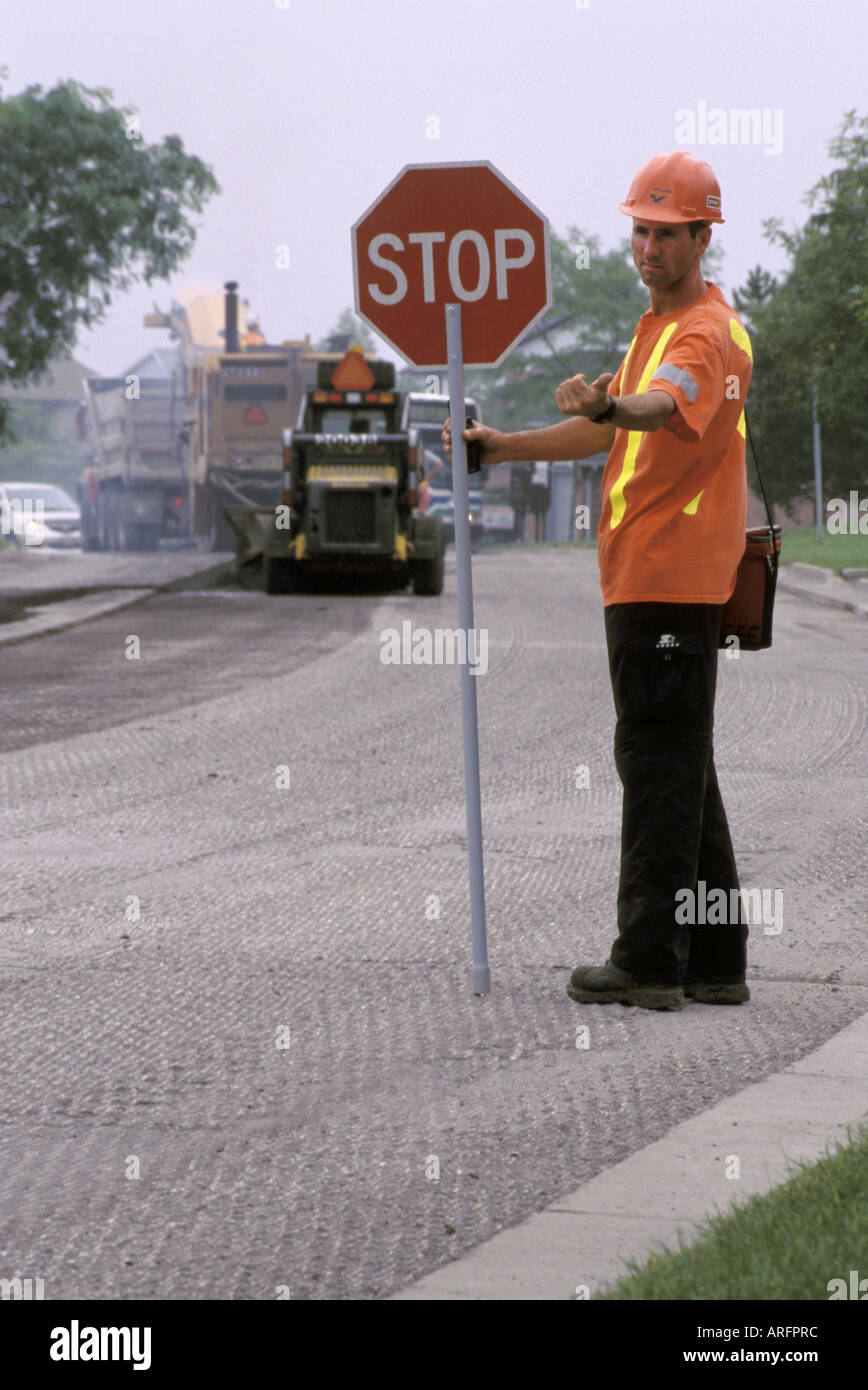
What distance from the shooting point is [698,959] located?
208 inches

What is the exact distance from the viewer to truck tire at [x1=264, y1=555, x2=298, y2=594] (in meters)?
23.2

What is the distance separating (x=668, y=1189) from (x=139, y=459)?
138 ft

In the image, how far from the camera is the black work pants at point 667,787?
4.98 metres

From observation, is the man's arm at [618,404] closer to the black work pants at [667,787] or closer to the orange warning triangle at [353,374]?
the black work pants at [667,787]

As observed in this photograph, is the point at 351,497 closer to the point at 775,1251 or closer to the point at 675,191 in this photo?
the point at 675,191

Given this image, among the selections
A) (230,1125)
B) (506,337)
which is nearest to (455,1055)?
(230,1125)

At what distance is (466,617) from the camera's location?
537 centimetres

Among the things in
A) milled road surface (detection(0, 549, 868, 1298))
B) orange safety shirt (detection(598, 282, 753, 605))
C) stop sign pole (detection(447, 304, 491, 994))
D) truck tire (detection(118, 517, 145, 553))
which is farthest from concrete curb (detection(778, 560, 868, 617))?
truck tire (detection(118, 517, 145, 553))

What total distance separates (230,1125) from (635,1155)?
2.98 feet

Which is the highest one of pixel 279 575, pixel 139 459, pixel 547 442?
pixel 547 442

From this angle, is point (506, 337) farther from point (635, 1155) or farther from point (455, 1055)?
point (635, 1155)

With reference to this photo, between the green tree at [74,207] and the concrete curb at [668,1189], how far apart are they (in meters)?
20.6

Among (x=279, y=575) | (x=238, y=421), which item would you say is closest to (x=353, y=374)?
(x=279, y=575)

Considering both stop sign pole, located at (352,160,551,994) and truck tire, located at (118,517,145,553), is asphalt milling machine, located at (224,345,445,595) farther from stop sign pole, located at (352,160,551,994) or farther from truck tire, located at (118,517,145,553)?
truck tire, located at (118,517,145,553)
